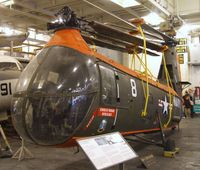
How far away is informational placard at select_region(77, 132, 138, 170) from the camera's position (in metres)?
2.57

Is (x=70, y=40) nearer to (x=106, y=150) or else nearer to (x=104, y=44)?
(x=106, y=150)

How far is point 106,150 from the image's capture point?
9.04ft

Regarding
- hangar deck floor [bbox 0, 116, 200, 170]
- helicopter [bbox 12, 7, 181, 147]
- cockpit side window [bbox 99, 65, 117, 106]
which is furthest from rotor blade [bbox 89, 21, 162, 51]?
hangar deck floor [bbox 0, 116, 200, 170]

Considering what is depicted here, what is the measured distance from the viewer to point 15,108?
3.59 meters

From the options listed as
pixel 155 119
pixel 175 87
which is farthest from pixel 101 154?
pixel 175 87

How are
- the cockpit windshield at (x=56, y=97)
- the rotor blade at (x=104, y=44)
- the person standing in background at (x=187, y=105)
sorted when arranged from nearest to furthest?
the cockpit windshield at (x=56, y=97), the rotor blade at (x=104, y=44), the person standing in background at (x=187, y=105)

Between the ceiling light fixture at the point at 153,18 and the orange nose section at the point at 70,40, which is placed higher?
the ceiling light fixture at the point at 153,18

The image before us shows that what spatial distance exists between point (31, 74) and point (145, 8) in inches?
325

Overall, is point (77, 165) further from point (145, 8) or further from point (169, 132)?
point (145, 8)

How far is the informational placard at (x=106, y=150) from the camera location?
8.43 feet

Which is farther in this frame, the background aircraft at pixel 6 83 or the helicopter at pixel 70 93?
the background aircraft at pixel 6 83

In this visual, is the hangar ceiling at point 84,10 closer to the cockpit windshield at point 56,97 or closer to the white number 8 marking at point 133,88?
the white number 8 marking at point 133,88

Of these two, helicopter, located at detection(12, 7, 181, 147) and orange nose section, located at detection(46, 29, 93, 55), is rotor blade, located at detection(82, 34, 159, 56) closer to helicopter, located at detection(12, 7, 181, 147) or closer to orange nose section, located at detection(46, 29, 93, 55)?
helicopter, located at detection(12, 7, 181, 147)

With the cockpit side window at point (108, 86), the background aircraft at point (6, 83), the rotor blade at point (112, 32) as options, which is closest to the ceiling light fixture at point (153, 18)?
the background aircraft at point (6, 83)
